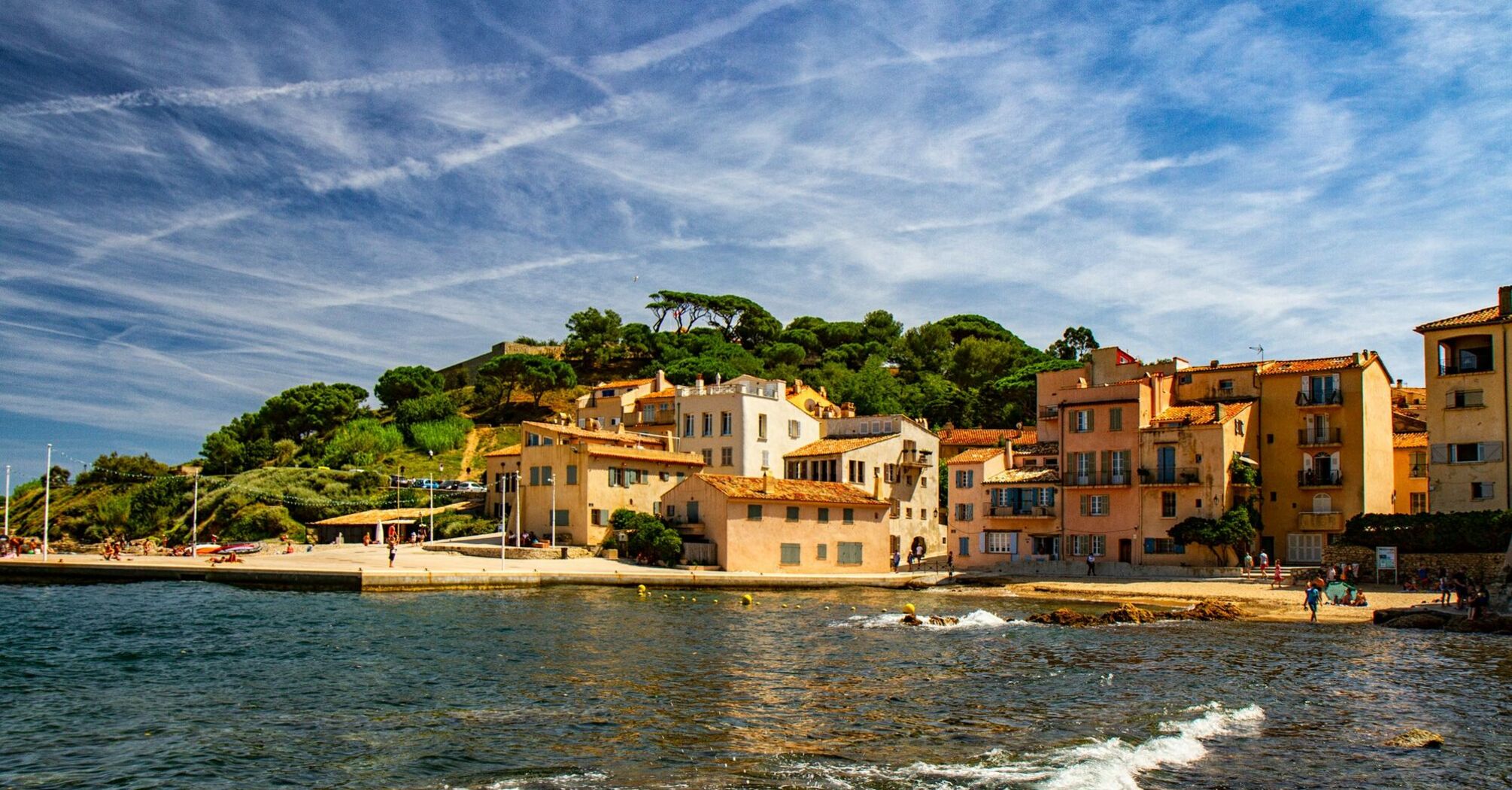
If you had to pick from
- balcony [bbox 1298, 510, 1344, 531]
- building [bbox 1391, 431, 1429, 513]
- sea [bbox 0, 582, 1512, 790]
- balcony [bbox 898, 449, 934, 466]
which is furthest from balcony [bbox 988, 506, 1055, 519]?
building [bbox 1391, 431, 1429, 513]

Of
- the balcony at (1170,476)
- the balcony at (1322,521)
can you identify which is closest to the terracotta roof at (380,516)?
the balcony at (1170,476)

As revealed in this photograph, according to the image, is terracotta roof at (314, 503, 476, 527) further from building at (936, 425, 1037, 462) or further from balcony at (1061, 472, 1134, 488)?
balcony at (1061, 472, 1134, 488)

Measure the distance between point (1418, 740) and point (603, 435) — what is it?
5449 centimetres

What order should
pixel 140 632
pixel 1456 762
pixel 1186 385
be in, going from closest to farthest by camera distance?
pixel 1456 762 < pixel 140 632 < pixel 1186 385

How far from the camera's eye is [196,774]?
17875 millimetres

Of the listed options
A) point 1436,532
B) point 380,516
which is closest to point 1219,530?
point 1436,532

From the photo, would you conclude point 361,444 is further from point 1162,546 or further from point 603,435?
point 1162,546

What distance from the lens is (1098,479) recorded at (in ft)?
194

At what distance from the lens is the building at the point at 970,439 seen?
271 feet

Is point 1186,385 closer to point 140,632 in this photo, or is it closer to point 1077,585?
point 1077,585

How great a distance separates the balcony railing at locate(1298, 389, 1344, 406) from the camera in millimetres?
57844

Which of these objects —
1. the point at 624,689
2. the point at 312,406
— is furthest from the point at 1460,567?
the point at 312,406

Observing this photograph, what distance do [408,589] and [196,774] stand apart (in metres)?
31.9

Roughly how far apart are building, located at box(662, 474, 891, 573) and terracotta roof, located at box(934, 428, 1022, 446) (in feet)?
68.8
